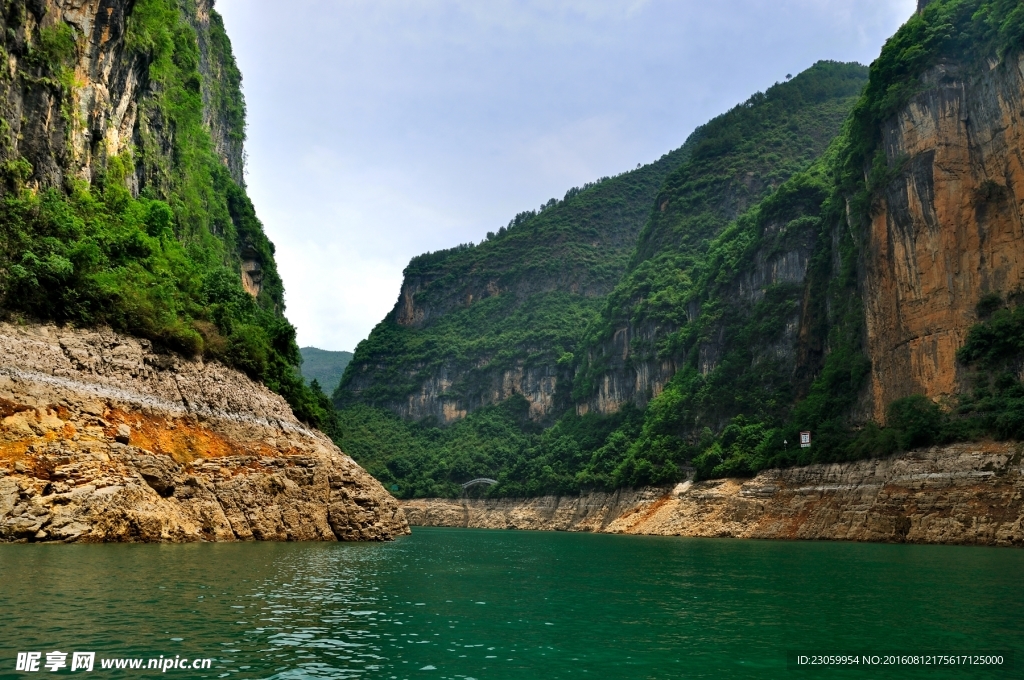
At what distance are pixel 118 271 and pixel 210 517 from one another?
43.1 ft

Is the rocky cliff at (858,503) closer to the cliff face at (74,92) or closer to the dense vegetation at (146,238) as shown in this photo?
the dense vegetation at (146,238)

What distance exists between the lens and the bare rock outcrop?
28578mm

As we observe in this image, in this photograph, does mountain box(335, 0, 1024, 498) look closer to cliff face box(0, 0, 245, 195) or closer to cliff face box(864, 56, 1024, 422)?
cliff face box(864, 56, 1024, 422)

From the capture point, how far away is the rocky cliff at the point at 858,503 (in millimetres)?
51906

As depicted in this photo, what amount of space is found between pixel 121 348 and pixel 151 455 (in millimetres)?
6019

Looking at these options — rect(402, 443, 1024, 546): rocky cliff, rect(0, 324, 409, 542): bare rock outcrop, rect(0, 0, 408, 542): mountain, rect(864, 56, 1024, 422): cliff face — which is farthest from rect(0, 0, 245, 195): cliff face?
rect(864, 56, 1024, 422): cliff face

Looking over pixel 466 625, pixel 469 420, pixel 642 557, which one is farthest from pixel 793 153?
pixel 466 625

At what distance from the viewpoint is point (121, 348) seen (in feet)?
117

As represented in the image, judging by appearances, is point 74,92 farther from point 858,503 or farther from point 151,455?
point 858,503

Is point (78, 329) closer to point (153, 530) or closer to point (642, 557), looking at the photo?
point (153, 530)

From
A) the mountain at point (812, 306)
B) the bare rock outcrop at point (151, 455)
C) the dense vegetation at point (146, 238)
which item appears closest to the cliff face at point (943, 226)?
the mountain at point (812, 306)

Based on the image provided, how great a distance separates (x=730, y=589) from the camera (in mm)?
25703

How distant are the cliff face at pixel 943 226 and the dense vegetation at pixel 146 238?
50751mm

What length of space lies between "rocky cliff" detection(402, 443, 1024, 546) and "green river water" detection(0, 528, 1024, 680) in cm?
2377
